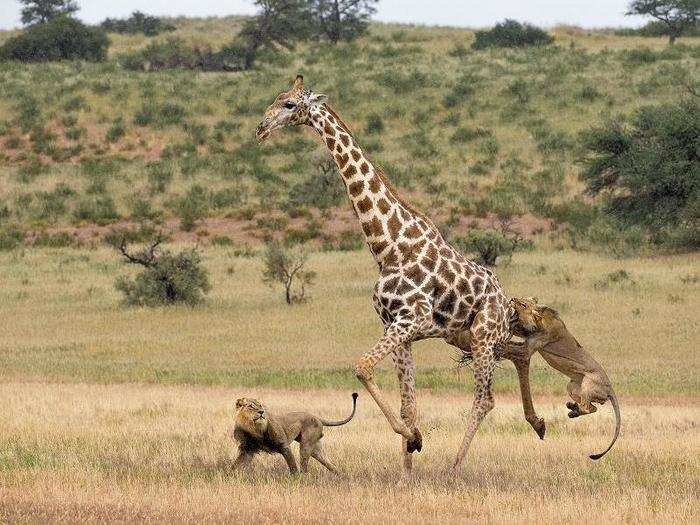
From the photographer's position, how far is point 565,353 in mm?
11328

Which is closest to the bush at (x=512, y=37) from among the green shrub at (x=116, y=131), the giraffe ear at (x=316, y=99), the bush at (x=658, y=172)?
the green shrub at (x=116, y=131)

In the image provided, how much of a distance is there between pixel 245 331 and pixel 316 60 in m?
47.8

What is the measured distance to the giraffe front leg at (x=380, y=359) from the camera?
33.3 feet

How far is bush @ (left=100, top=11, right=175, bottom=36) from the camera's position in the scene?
99375 millimetres

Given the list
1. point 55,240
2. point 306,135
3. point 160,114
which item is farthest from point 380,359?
point 160,114

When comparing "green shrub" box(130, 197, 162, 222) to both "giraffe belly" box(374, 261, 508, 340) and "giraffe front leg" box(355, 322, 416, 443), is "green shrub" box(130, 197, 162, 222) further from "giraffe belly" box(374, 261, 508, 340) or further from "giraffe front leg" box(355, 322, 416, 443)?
"giraffe front leg" box(355, 322, 416, 443)

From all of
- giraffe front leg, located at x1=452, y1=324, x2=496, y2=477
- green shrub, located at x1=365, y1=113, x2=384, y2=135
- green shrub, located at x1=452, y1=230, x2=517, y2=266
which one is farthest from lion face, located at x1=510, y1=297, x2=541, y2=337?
green shrub, located at x1=365, y1=113, x2=384, y2=135

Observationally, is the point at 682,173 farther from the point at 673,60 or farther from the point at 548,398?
the point at 673,60

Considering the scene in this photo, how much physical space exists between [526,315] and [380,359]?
172 centimetres

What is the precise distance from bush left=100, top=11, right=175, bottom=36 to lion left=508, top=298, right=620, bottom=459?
90.1m

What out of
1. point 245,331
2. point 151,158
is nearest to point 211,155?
point 151,158

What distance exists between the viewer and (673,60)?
6900cm

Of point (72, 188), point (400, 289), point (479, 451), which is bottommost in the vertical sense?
point (72, 188)

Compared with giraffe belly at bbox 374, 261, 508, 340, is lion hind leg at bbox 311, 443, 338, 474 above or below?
below
